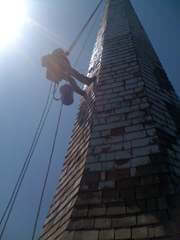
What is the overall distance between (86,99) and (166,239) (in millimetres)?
3119

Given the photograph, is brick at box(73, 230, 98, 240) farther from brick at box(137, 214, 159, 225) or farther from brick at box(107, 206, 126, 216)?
brick at box(137, 214, 159, 225)

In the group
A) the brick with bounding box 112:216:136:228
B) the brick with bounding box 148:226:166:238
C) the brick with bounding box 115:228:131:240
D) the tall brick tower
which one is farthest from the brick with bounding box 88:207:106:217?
the brick with bounding box 148:226:166:238

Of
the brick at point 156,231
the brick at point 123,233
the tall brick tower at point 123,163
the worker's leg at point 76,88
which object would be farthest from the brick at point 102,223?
the worker's leg at point 76,88

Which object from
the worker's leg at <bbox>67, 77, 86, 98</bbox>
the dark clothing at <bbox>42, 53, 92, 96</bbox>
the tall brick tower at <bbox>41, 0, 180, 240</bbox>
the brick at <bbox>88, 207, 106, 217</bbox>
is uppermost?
the dark clothing at <bbox>42, 53, 92, 96</bbox>

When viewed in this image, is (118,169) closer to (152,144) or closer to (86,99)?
(152,144)

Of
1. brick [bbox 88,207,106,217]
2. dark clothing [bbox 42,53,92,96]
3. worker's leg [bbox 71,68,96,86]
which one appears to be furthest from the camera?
dark clothing [bbox 42,53,92,96]

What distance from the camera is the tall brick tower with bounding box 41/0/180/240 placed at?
274 cm

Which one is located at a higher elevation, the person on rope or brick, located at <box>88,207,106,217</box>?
the person on rope

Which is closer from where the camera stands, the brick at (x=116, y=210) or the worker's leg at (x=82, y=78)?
the brick at (x=116, y=210)

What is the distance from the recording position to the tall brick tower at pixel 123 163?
9.00 feet

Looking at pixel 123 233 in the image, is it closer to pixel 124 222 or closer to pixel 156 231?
pixel 124 222

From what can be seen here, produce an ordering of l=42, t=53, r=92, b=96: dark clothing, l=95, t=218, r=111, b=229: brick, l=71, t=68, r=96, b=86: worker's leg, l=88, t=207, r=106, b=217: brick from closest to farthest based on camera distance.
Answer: l=95, t=218, r=111, b=229: brick
l=88, t=207, r=106, b=217: brick
l=71, t=68, r=96, b=86: worker's leg
l=42, t=53, r=92, b=96: dark clothing

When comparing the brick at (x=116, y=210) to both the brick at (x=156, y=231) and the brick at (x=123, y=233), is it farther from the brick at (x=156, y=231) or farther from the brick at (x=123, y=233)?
the brick at (x=156, y=231)

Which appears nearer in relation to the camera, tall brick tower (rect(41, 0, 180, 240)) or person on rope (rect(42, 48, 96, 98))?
tall brick tower (rect(41, 0, 180, 240))
